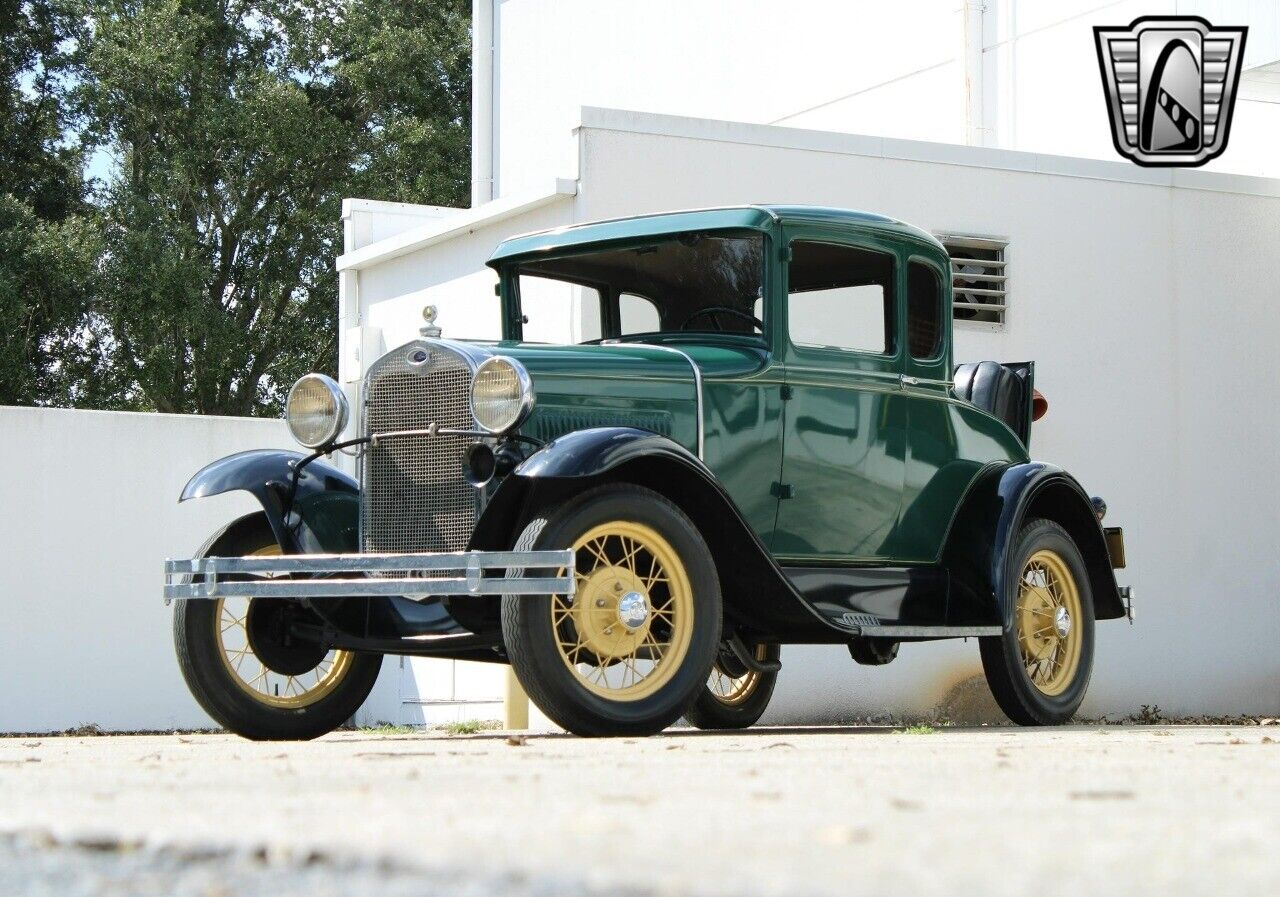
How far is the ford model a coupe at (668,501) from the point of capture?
6.21 m

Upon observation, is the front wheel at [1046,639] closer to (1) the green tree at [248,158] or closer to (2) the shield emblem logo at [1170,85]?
(2) the shield emblem logo at [1170,85]

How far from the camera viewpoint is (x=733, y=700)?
358 inches

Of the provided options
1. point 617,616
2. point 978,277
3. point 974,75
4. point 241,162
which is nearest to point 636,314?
point 617,616

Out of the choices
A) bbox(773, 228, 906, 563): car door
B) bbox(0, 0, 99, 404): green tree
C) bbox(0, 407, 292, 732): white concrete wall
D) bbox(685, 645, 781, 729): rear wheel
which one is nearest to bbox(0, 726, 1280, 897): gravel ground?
bbox(773, 228, 906, 563): car door

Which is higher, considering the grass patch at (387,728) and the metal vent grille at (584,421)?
the metal vent grille at (584,421)

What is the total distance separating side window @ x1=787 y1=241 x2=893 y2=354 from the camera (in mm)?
7582

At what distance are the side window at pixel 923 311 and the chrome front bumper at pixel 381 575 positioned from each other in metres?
2.62

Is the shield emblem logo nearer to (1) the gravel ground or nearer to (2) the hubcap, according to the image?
(2) the hubcap

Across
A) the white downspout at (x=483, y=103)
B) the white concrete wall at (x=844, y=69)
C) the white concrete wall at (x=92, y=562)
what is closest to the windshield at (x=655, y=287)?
the white concrete wall at (x=92, y=562)

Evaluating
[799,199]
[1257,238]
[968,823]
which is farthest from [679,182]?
[968,823]

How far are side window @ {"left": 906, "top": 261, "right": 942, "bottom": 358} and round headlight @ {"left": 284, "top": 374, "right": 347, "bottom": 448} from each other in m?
2.52

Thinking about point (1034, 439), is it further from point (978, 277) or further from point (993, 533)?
point (993, 533)

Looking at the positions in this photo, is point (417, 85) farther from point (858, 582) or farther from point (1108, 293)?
point (858, 582)

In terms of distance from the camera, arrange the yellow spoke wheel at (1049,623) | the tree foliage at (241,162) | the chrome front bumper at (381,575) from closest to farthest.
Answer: the chrome front bumper at (381,575) < the yellow spoke wheel at (1049,623) < the tree foliage at (241,162)
